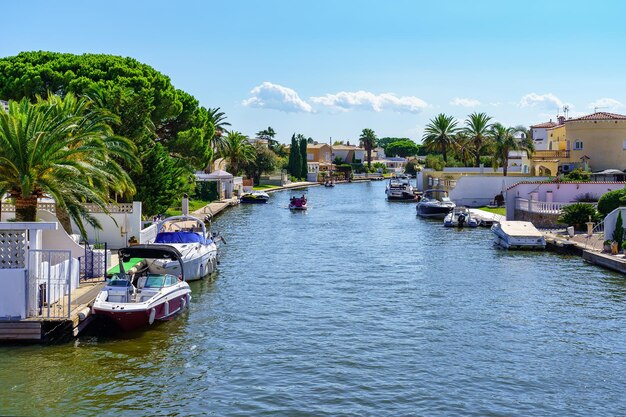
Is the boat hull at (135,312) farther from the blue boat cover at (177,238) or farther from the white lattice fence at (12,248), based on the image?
the blue boat cover at (177,238)

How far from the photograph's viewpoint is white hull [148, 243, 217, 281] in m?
30.2

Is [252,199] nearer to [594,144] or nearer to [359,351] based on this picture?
[594,144]

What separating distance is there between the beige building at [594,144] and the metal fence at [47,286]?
202 ft

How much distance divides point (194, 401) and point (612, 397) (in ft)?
33.4

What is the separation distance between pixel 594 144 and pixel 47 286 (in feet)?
214

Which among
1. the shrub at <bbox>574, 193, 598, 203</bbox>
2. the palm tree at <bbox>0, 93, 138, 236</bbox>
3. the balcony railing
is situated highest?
the balcony railing

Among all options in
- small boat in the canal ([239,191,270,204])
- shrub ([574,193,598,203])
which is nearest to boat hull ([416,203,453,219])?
shrub ([574,193,598,203])

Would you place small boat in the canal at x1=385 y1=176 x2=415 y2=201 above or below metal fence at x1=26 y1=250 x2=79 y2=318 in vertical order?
above

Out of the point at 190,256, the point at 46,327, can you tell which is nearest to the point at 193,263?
the point at 190,256

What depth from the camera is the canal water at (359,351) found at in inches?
692

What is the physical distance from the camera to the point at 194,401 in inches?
699

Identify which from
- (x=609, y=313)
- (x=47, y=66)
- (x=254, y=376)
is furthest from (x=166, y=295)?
(x=47, y=66)

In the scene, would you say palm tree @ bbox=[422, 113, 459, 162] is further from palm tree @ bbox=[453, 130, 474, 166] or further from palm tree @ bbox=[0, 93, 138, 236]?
palm tree @ bbox=[0, 93, 138, 236]

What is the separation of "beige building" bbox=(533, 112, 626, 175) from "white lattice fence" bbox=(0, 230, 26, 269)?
210 feet
